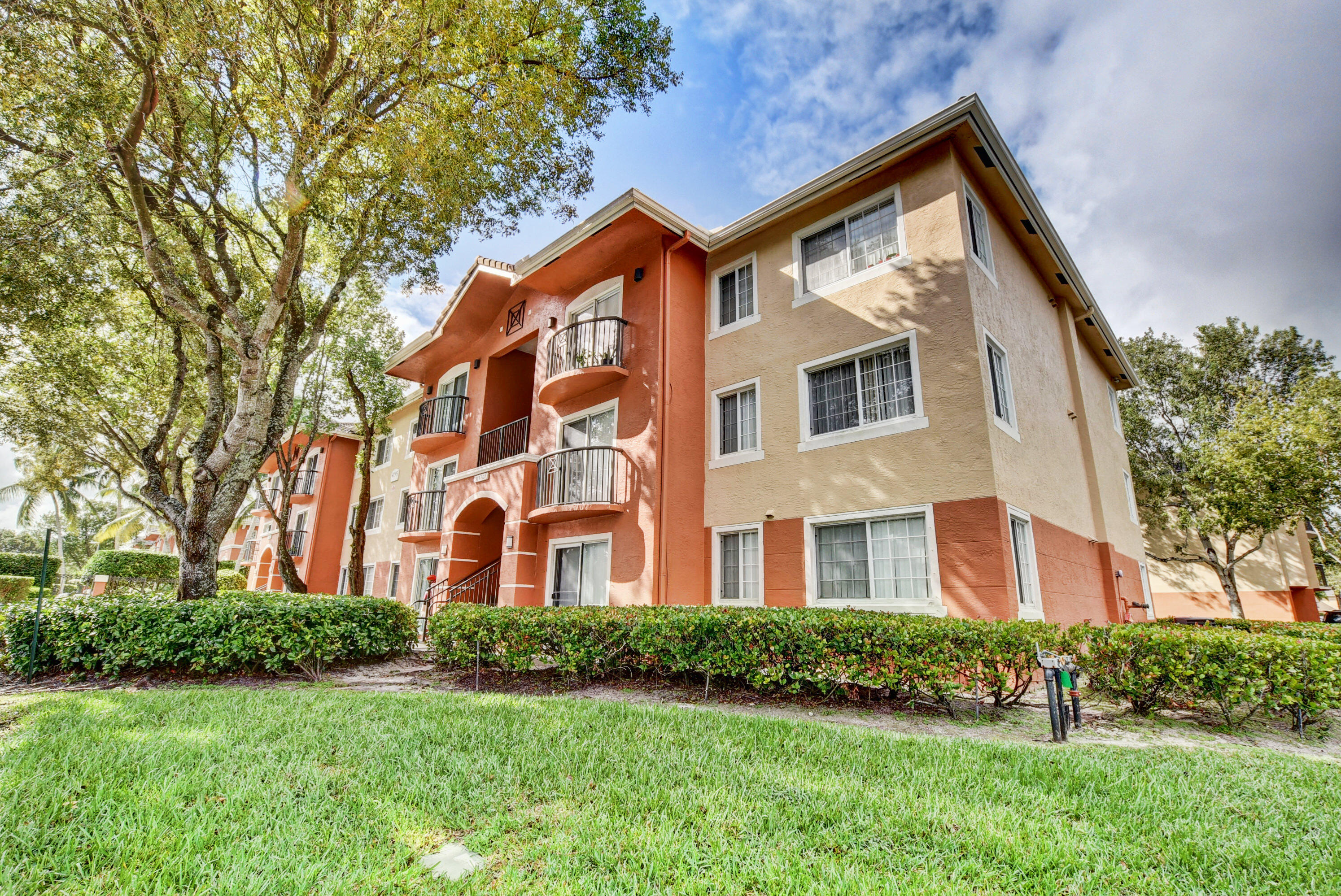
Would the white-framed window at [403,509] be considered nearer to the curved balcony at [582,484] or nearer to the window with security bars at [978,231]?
the curved balcony at [582,484]

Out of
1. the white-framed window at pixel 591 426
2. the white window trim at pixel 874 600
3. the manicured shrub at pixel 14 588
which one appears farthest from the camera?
the manicured shrub at pixel 14 588

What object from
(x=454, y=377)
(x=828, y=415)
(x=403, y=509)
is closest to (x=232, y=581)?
(x=403, y=509)

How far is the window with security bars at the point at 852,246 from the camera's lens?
9.96 metres

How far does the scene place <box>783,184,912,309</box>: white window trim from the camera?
966 cm

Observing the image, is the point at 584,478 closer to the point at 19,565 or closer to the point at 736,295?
the point at 736,295

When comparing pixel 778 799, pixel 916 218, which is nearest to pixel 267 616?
pixel 778 799

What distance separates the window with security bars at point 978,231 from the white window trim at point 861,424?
6.43 ft

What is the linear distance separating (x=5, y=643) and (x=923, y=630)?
39.1 feet

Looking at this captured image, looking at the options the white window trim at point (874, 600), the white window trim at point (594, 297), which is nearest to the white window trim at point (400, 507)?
the white window trim at point (594, 297)

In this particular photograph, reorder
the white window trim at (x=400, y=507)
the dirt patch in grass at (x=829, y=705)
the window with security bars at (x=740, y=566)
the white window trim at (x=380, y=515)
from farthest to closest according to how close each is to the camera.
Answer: the white window trim at (x=380, y=515) < the white window trim at (x=400, y=507) < the window with security bars at (x=740, y=566) < the dirt patch in grass at (x=829, y=705)

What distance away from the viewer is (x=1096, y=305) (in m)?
13.4

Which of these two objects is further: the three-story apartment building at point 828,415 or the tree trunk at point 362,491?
the tree trunk at point 362,491

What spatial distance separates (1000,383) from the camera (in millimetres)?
9375

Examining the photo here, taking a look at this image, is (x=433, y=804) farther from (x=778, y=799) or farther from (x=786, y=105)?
(x=786, y=105)
